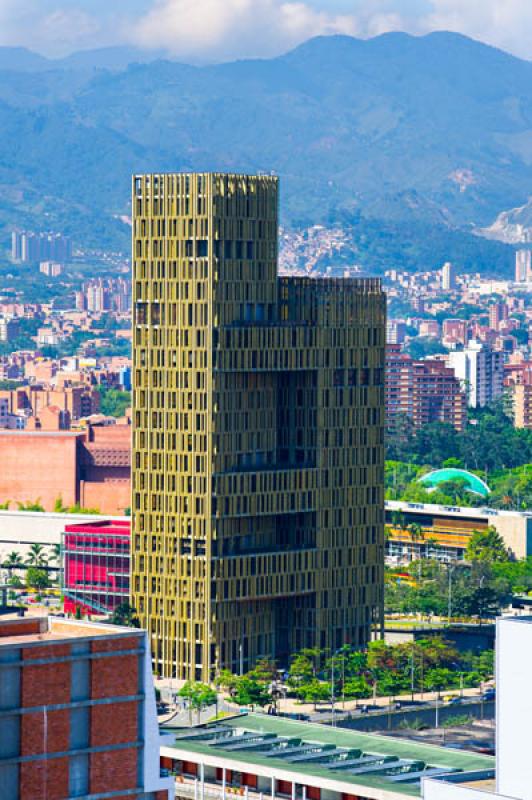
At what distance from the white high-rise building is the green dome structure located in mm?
92022

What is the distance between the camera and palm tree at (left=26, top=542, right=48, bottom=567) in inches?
3858

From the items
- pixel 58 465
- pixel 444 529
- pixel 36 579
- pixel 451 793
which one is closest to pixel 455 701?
pixel 36 579

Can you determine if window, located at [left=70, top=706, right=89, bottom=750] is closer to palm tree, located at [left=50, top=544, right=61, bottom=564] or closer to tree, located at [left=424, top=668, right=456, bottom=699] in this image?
tree, located at [left=424, top=668, right=456, bottom=699]

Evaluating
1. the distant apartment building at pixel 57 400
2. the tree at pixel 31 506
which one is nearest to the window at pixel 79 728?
the tree at pixel 31 506

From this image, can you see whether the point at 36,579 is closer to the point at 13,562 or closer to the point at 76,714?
the point at 13,562

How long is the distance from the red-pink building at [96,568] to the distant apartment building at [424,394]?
8445 cm

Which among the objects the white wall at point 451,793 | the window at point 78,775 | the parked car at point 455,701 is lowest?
the parked car at point 455,701

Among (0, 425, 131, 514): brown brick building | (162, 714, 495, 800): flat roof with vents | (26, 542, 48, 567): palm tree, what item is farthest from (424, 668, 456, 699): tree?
(0, 425, 131, 514): brown brick building

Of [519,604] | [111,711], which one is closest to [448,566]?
[519,604]

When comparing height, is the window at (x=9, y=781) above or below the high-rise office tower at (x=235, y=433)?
below

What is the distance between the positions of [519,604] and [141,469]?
2062 centimetres

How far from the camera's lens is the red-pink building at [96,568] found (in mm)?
87731

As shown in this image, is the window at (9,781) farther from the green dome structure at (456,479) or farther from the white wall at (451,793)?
the green dome structure at (456,479)

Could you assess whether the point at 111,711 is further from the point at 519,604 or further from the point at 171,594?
the point at 519,604
